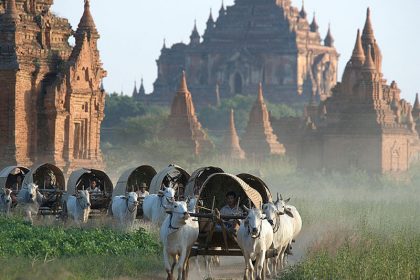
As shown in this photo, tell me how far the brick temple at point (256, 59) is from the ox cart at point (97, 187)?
69963 mm

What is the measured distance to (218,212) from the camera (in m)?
17.1

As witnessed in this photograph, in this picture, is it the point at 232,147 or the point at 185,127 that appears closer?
the point at 185,127

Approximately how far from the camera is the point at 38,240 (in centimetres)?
1877

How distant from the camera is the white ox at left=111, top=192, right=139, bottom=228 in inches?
890

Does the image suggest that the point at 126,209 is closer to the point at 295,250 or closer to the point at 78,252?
the point at 295,250

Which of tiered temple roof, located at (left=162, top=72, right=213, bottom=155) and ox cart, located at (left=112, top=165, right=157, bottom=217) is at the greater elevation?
tiered temple roof, located at (left=162, top=72, right=213, bottom=155)

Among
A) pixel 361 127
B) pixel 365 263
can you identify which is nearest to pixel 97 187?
pixel 365 263

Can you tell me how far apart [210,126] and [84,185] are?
6522 cm

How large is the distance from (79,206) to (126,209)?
104cm

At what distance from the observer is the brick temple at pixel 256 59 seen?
319 feet

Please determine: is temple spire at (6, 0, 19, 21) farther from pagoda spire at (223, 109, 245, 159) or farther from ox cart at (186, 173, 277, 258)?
pagoda spire at (223, 109, 245, 159)

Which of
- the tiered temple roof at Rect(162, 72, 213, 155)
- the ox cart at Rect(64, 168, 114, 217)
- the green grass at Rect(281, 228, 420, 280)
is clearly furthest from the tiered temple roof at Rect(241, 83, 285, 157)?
the green grass at Rect(281, 228, 420, 280)

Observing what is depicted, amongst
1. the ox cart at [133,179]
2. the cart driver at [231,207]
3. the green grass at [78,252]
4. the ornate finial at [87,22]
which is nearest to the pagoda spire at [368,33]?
the ornate finial at [87,22]

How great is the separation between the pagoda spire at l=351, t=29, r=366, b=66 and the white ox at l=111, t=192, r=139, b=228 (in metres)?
32.4
